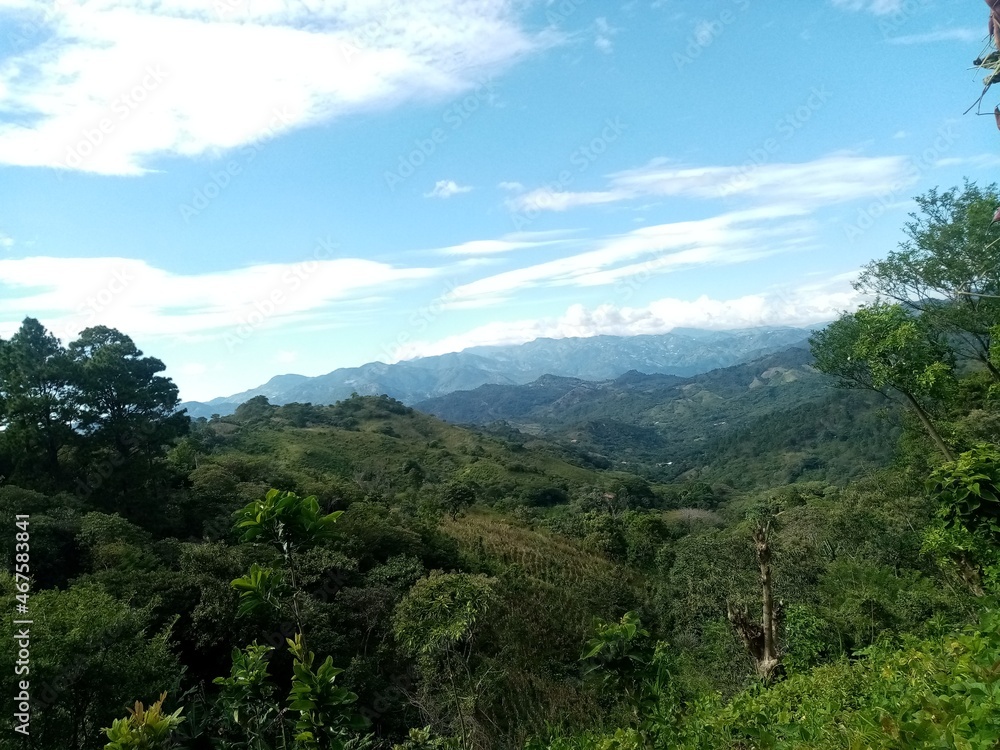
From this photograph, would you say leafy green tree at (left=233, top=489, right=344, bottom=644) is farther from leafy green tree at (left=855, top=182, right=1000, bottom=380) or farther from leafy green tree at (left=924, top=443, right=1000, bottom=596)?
leafy green tree at (left=855, top=182, right=1000, bottom=380)

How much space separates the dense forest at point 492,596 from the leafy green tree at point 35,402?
0.08 metres

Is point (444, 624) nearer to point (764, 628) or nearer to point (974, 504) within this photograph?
point (764, 628)

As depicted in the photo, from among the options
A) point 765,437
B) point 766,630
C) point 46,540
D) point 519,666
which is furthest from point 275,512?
point 765,437

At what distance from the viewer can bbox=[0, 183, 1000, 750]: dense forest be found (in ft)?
14.4

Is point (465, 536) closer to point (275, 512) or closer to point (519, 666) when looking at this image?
point (519, 666)

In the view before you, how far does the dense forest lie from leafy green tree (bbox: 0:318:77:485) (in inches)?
3.2

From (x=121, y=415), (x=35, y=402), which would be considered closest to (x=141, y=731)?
(x=35, y=402)

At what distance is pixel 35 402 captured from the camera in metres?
19.0

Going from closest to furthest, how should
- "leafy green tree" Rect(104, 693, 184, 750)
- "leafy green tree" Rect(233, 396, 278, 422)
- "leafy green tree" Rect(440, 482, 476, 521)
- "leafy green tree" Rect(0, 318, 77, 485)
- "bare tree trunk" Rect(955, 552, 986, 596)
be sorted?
"leafy green tree" Rect(104, 693, 184, 750) → "bare tree trunk" Rect(955, 552, 986, 596) → "leafy green tree" Rect(0, 318, 77, 485) → "leafy green tree" Rect(440, 482, 476, 521) → "leafy green tree" Rect(233, 396, 278, 422)

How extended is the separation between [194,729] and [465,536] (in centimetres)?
2527

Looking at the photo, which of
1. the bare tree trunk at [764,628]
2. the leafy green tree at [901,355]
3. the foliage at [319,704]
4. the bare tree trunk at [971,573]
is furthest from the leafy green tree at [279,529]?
the leafy green tree at [901,355]

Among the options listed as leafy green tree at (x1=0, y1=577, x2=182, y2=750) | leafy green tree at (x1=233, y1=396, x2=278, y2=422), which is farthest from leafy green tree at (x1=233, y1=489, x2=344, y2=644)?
leafy green tree at (x1=233, y1=396, x2=278, y2=422)

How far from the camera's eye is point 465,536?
95.0 feet

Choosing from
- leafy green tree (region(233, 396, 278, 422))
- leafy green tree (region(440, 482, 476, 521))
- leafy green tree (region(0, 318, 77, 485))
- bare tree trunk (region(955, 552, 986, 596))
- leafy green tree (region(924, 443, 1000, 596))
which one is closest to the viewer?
leafy green tree (region(924, 443, 1000, 596))
